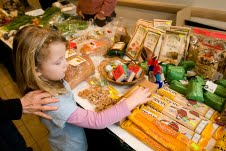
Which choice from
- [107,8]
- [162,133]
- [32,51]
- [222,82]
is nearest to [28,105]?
[32,51]

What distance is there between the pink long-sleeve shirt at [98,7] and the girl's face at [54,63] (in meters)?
1.01

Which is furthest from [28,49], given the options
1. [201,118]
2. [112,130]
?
[201,118]

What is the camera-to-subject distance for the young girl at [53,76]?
34.0 inches

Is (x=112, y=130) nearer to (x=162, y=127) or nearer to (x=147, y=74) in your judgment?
(x=162, y=127)

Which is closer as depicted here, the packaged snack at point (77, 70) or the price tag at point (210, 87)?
the price tag at point (210, 87)

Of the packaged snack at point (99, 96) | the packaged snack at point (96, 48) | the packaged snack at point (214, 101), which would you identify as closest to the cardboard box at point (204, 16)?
the packaged snack at point (96, 48)

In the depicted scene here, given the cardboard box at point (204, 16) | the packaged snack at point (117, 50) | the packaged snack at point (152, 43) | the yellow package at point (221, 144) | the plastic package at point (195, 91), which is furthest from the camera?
the cardboard box at point (204, 16)

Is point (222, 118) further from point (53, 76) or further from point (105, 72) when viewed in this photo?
point (53, 76)

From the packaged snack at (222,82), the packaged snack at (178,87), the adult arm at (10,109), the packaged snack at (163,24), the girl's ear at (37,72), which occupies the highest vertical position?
the packaged snack at (163,24)

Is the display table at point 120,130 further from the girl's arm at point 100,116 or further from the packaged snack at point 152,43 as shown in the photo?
the packaged snack at point 152,43

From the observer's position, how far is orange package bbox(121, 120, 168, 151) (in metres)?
0.87

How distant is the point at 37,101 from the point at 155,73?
623mm

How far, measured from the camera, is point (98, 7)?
1.86 m

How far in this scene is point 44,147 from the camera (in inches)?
73.2
